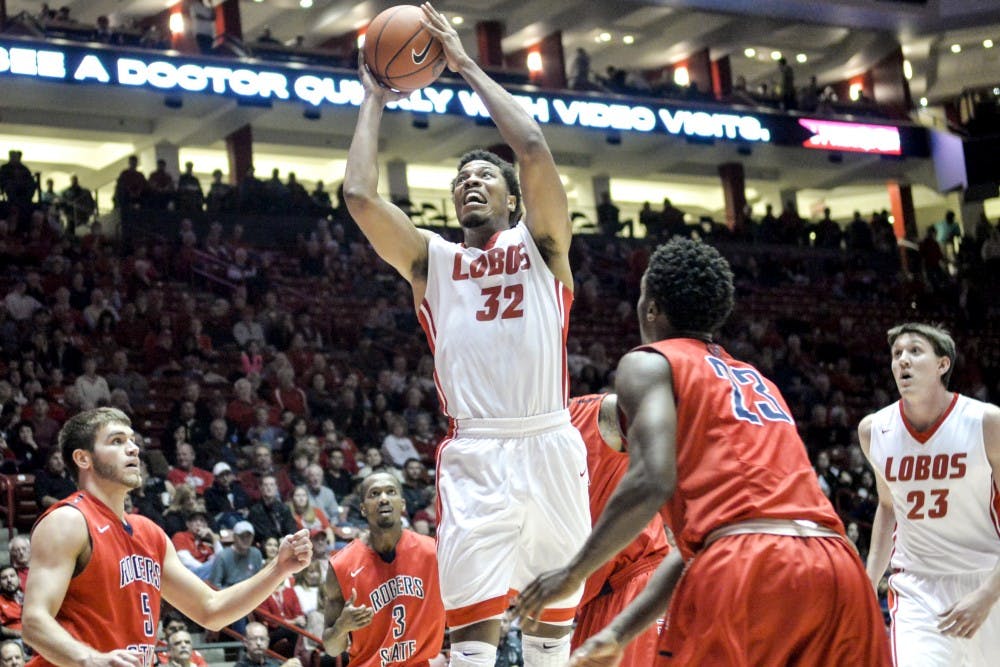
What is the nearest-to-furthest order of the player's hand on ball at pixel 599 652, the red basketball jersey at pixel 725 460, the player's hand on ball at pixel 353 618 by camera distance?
the player's hand on ball at pixel 599 652 → the red basketball jersey at pixel 725 460 → the player's hand on ball at pixel 353 618

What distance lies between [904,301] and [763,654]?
21.7 m

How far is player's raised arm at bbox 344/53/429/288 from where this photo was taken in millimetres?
5188

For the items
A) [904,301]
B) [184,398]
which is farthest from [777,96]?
[184,398]

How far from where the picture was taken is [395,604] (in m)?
6.86

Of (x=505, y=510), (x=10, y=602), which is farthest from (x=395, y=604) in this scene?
(x=10, y=602)

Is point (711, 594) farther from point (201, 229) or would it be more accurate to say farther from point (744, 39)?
Answer: point (744, 39)

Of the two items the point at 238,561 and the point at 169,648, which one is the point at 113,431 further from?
the point at 238,561

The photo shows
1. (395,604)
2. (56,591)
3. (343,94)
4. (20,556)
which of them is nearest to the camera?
(56,591)

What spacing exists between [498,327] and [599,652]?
72.9 inches

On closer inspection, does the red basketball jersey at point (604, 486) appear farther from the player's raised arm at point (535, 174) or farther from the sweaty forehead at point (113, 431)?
the sweaty forehead at point (113, 431)

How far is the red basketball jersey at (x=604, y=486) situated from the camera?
5887 millimetres

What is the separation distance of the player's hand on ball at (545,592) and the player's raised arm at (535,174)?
6.02ft

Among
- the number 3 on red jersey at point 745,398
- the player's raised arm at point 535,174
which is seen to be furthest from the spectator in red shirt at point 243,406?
the number 3 on red jersey at point 745,398

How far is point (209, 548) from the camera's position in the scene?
11.0 meters
